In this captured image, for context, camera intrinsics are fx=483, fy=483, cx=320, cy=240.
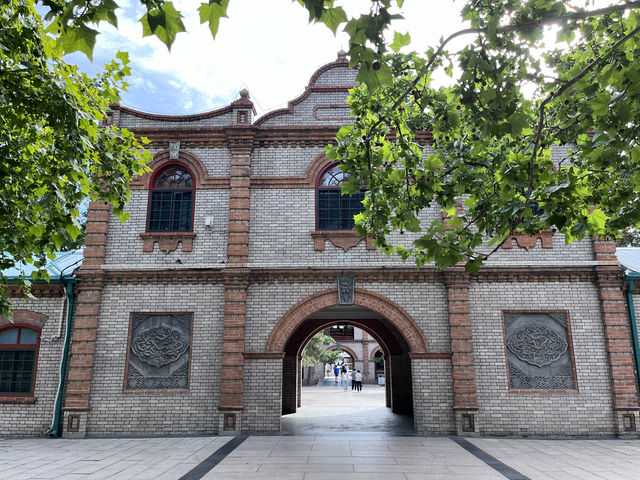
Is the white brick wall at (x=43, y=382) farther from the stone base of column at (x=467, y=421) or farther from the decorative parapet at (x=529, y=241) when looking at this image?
the decorative parapet at (x=529, y=241)

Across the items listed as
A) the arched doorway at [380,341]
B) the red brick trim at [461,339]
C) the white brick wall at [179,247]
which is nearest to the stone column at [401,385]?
the arched doorway at [380,341]

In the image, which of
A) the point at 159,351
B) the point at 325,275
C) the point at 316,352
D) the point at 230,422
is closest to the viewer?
the point at 230,422

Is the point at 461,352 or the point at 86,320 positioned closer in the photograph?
the point at 461,352

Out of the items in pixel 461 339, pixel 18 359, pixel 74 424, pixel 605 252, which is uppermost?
pixel 605 252

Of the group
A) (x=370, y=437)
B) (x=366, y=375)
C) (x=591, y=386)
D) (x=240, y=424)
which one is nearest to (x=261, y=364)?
(x=240, y=424)

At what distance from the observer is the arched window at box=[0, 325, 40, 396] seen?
10.4 meters

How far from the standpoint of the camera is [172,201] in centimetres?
1134

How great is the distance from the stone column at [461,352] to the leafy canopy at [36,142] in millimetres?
6960

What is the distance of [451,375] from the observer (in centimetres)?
1014

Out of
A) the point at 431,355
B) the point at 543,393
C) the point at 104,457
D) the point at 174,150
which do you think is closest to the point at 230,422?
the point at 104,457

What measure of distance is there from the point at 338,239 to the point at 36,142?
626 cm

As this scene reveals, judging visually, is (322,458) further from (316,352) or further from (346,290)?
(316,352)

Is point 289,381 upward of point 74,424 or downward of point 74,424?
upward

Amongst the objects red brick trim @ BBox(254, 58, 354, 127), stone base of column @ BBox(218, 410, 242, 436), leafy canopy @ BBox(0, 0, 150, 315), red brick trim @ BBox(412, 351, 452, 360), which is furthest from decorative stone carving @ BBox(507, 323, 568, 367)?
leafy canopy @ BBox(0, 0, 150, 315)
